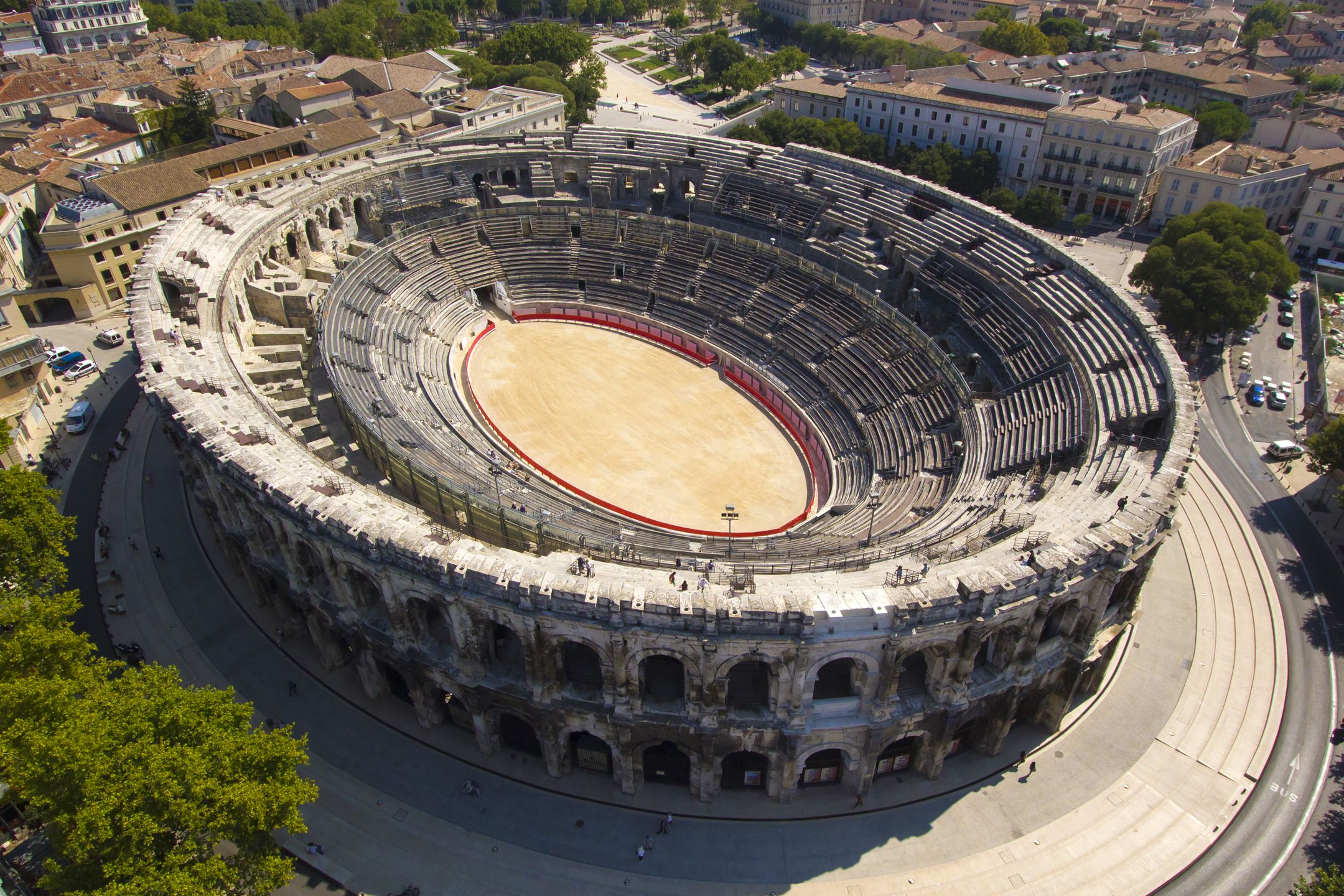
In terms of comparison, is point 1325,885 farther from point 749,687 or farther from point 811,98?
point 811,98

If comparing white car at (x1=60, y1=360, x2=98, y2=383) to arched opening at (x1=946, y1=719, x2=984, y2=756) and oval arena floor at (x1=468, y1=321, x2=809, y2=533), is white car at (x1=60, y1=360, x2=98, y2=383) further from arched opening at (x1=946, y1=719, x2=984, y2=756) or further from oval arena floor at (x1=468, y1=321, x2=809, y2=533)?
arched opening at (x1=946, y1=719, x2=984, y2=756)

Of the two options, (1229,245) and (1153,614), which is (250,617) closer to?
(1153,614)

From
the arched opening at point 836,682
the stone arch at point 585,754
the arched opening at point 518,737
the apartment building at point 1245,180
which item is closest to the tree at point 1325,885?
the arched opening at point 836,682

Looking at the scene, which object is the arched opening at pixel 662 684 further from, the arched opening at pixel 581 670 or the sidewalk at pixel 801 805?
the sidewalk at pixel 801 805

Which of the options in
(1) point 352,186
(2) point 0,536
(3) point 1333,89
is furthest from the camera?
(3) point 1333,89

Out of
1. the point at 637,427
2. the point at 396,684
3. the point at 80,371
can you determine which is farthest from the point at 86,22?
the point at 396,684

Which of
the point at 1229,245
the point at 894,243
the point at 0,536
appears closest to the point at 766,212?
the point at 894,243

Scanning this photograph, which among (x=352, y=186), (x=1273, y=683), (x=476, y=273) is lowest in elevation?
(x=1273, y=683)
